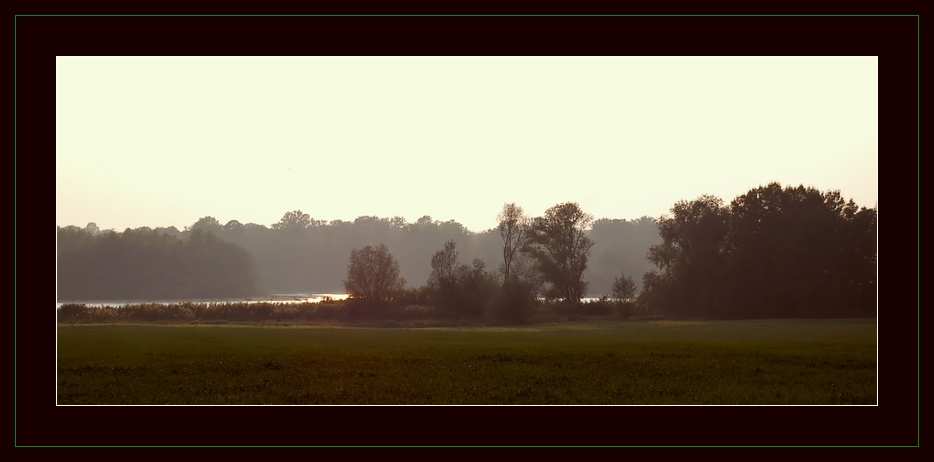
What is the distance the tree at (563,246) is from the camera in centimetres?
7838

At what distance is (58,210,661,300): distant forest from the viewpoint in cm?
7638

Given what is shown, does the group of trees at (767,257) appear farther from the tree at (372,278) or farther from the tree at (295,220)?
the tree at (295,220)

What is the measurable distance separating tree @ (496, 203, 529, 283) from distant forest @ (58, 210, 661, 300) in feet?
17.4

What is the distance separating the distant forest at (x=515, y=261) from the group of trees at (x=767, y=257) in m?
Result: 0.12

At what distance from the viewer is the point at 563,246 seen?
263ft

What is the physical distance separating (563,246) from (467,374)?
2378 inches

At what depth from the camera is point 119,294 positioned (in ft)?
231

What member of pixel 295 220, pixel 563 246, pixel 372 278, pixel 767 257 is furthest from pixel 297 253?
pixel 767 257

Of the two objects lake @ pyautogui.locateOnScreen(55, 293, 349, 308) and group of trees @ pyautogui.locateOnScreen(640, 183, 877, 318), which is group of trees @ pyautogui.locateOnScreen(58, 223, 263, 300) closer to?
lake @ pyautogui.locateOnScreen(55, 293, 349, 308)

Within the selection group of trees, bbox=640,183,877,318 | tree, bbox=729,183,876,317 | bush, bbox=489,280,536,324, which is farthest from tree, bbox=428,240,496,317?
tree, bbox=729,183,876,317

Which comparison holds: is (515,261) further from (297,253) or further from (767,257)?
(297,253)
